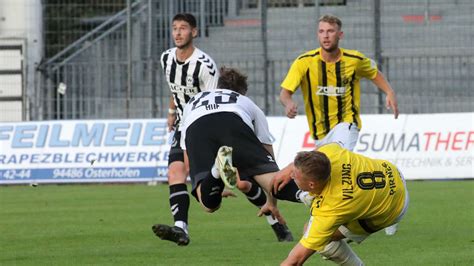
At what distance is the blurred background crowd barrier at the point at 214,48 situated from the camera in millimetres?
24609

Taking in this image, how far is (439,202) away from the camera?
643 inches

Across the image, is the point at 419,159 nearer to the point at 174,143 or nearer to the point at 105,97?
the point at 105,97

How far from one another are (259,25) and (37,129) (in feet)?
18.8

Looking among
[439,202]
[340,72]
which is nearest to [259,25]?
[439,202]

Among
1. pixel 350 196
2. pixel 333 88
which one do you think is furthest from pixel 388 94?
pixel 350 196

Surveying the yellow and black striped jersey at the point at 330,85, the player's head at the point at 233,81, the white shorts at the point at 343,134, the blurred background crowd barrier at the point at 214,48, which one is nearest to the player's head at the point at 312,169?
the player's head at the point at 233,81

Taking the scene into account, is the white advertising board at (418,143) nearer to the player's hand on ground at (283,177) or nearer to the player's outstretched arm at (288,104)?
the player's outstretched arm at (288,104)

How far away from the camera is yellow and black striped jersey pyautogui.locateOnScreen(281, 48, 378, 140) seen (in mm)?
12203

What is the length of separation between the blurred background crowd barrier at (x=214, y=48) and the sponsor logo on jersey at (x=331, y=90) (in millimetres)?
11906

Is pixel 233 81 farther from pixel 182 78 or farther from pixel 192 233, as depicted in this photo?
pixel 192 233

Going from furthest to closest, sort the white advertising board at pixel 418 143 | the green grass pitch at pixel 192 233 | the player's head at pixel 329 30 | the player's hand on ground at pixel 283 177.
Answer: the white advertising board at pixel 418 143 → the player's head at pixel 329 30 → the green grass pitch at pixel 192 233 → the player's hand on ground at pixel 283 177

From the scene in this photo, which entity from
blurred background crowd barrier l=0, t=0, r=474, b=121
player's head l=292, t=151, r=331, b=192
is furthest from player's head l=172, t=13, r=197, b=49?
blurred background crowd barrier l=0, t=0, r=474, b=121

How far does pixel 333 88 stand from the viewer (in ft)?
40.1

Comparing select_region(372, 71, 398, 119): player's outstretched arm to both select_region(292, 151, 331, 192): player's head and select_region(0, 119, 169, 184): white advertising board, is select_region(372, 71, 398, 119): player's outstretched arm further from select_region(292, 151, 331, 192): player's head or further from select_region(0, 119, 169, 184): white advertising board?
select_region(0, 119, 169, 184): white advertising board
